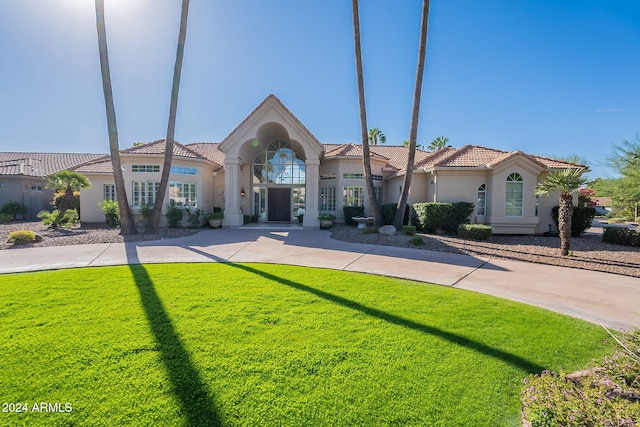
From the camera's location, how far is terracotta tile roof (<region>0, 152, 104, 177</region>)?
24.8m

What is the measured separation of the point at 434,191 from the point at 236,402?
657 inches

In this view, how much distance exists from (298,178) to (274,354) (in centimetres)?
1904

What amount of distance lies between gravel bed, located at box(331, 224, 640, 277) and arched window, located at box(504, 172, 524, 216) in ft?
5.10

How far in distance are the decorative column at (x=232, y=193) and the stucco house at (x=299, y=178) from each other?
65mm

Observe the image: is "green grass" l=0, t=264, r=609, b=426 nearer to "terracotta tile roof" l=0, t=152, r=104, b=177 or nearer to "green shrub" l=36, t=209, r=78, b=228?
"green shrub" l=36, t=209, r=78, b=228

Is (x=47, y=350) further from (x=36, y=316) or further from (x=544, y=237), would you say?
(x=544, y=237)

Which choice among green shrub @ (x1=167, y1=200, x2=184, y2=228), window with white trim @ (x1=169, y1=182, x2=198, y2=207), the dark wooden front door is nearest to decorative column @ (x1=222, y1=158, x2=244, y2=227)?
window with white trim @ (x1=169, y1=182, x2=198, y2=207)

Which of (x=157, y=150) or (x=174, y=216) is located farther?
(x=157, y=150)

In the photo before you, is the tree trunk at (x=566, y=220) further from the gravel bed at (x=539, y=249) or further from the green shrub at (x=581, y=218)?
the green shrub at (x=581, y=218)

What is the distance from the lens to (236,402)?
2807 mm

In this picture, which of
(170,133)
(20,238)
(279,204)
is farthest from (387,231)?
(20,238)

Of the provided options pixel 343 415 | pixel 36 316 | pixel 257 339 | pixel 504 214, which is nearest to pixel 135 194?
pixel 36 316

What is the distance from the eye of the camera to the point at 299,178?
22.0 m

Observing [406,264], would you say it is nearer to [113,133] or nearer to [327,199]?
[327,199]
